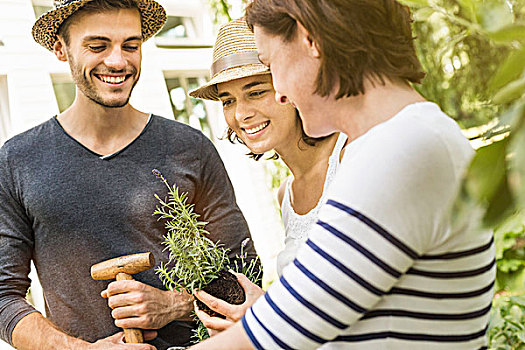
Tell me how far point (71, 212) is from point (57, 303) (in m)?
0.29

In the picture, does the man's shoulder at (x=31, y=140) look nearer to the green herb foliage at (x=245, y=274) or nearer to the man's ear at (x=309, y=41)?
the green herb foliage at (x=245, y=274)

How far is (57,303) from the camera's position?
5.57 ft

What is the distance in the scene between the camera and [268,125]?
157 cm

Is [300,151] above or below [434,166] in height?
below

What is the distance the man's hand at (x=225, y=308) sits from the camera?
3.83ft

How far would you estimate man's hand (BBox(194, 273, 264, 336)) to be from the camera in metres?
1.17

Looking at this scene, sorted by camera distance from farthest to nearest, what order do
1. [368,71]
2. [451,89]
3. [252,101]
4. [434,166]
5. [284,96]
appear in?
[451,89]
[252,101]
[284,96]
[368,71]
[434,166]

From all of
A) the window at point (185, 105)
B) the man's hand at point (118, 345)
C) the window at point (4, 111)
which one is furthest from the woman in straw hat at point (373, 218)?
the window at point (185, 105)

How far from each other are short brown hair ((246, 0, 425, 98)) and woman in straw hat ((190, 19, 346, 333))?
2.20 ft

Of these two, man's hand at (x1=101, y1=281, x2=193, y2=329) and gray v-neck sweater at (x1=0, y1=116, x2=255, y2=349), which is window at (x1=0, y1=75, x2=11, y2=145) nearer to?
gray v-neck sweater at (x1=0, y1=116, x2=255, y2=349)

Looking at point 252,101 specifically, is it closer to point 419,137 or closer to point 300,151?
point 300,151

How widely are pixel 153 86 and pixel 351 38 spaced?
3.71 meters

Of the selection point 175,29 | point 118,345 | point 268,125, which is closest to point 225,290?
point 118,345

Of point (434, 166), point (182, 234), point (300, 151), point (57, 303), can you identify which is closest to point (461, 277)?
point (434, 166)
